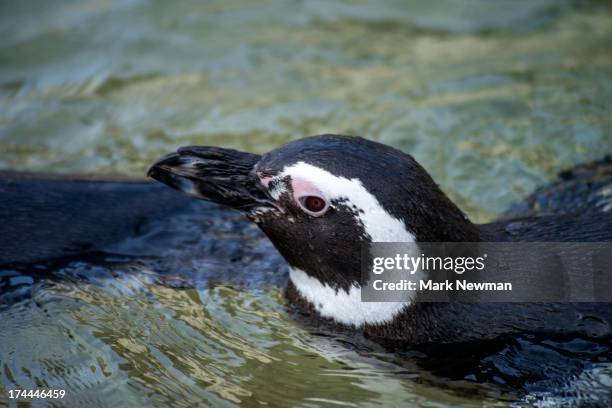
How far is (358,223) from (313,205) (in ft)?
0.80

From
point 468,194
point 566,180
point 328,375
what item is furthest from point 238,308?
point 566,180

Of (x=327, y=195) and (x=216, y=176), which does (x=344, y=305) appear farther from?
(x=216, y=176)

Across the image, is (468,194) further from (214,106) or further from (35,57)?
(35,57)

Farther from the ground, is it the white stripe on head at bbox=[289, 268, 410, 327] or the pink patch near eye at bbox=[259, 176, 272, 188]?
the pink patch near eye at bbox=[259, 176, 272, 188]

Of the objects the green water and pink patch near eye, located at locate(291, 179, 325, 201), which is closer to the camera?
pink patch near eye, located at locate(291, 179, 325, 201)

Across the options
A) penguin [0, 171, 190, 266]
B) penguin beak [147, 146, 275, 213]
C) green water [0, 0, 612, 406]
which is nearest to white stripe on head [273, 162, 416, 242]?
penguin beak [147, 146, 275, 213]

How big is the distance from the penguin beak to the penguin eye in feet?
0.57

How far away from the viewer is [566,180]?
5855 mm

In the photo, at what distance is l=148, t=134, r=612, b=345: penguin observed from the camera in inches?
157

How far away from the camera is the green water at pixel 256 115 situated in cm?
422

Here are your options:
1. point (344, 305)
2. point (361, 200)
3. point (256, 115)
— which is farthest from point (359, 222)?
point (256, 115)

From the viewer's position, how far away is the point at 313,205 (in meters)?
4.17

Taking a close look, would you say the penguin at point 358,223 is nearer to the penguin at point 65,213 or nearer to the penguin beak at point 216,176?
the penguin beak at point 216,176

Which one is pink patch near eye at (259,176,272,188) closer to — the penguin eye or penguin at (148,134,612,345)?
penguin at (148,134,612,345)
